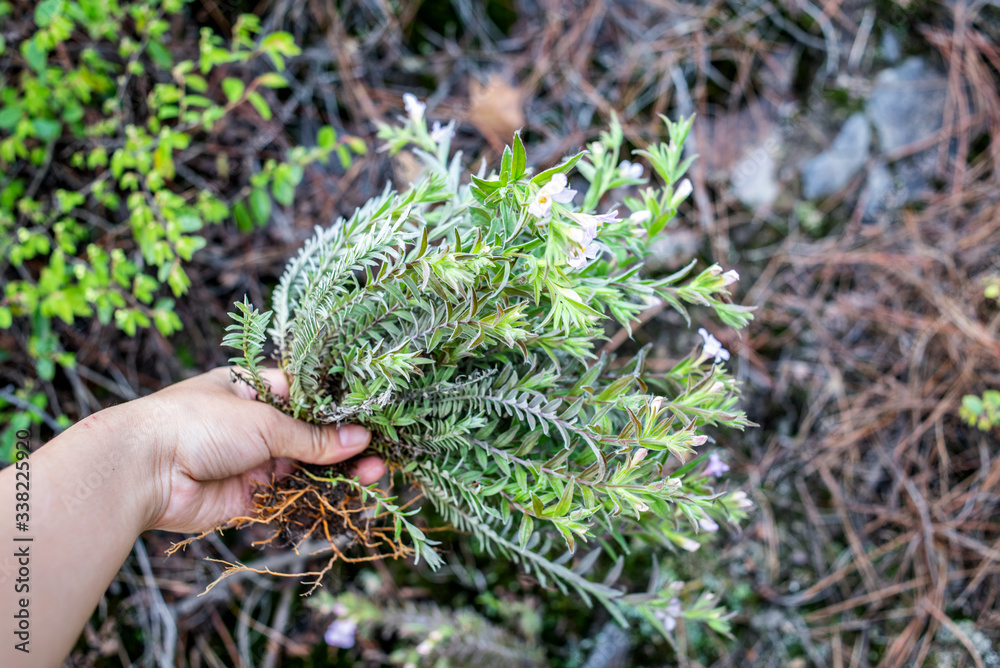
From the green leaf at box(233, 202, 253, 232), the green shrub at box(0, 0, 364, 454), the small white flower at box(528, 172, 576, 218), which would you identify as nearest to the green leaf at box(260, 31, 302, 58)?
the green shrub at box(0, 0, 364, 454)

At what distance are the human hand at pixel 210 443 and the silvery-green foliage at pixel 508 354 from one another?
0.08 m

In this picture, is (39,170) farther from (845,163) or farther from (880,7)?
(880,7)

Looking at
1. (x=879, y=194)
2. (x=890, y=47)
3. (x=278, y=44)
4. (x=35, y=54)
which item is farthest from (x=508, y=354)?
(x=890, y=47)

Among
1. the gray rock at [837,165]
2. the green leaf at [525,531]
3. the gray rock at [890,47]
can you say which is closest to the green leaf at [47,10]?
the green leaf at [525,531]

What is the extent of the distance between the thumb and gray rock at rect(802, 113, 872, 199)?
3.07 metres

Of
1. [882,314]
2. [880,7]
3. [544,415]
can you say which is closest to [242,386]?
[544,415]

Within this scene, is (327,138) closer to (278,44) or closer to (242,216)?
(278,44)

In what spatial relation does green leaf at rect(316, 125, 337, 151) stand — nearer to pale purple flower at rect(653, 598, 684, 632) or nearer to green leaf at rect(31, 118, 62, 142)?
green leaf at rect(31, 118, 62, 142)

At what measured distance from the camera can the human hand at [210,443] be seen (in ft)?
6.03

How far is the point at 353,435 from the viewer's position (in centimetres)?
194

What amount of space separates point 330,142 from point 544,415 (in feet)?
6.28

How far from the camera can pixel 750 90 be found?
3.67 meters

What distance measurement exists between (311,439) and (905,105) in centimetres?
390

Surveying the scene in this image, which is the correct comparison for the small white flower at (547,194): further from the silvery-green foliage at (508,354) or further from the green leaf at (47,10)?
the green leaf at (47,10)
